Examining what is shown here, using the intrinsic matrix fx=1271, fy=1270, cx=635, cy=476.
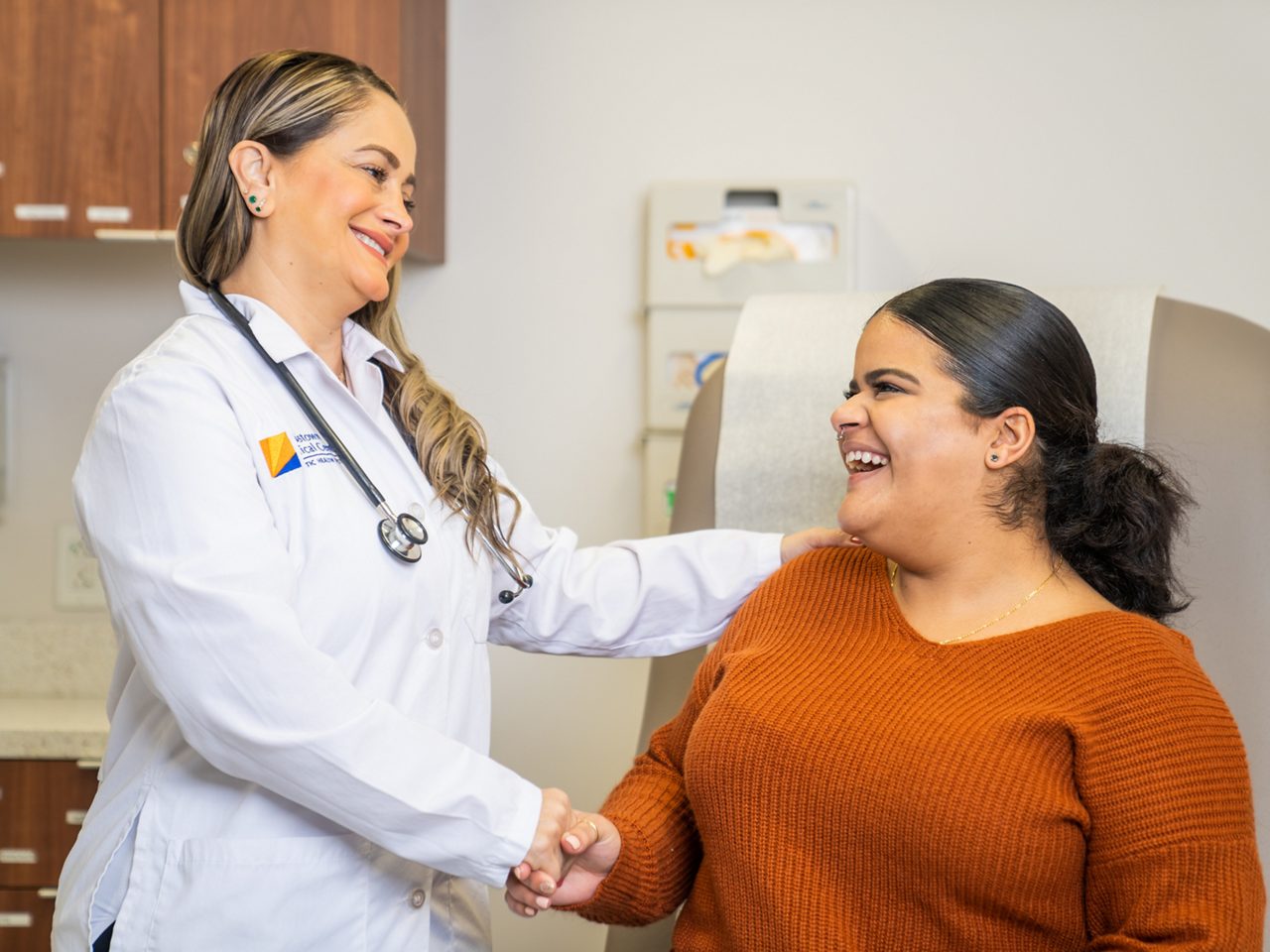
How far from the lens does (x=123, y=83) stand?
2115 millimetres

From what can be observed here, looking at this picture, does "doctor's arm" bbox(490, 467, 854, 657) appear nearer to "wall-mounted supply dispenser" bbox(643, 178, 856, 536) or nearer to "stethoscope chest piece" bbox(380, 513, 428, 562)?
"stethoscope chest piece" bbox(380, 513, 428, 562)

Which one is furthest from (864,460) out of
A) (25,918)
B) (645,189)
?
(25,918)

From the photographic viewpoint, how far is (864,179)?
2268 mm

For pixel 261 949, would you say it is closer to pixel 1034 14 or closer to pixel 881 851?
pixel 881 851

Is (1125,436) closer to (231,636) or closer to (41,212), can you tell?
(231,636)

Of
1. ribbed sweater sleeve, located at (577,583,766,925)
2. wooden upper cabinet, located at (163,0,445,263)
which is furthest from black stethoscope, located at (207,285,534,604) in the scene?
wooden upper cabinet, located at (163,0,445,263)

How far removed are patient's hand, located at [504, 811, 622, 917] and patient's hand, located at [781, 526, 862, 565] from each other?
0.40 metres

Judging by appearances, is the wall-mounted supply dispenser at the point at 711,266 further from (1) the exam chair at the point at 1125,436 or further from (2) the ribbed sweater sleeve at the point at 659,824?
(2) the ribbed sweater sleeve at the point at 659,824

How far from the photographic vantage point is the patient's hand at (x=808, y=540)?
154 cm

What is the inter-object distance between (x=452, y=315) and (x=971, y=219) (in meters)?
0.97

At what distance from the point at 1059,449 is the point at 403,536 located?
2.27 feet

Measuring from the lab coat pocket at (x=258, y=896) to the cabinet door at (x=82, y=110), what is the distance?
128 centimetres

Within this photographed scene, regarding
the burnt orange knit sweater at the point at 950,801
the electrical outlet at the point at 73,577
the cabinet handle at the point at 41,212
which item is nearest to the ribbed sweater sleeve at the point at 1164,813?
the burnt orange knit sweater at the point at 950,801

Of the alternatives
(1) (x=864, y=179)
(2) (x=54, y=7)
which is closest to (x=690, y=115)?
(1) (x=864, y=179)
